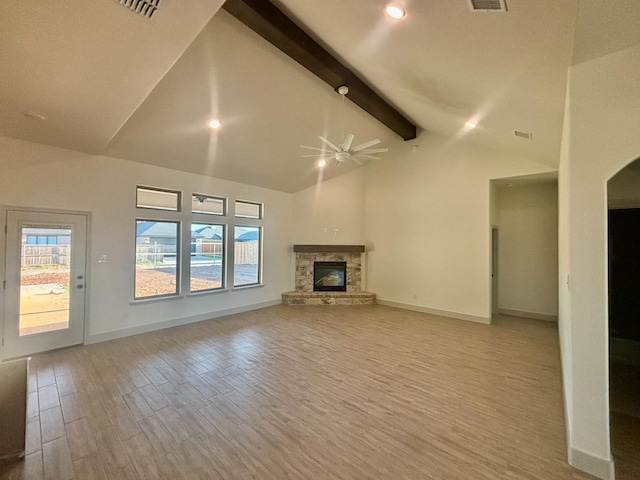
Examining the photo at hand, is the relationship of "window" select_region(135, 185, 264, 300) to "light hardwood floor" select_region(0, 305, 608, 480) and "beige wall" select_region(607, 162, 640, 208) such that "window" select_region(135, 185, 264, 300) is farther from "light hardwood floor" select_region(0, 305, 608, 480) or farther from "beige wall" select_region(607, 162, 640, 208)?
"beige wall" select_region(607, 162, 640, 208)

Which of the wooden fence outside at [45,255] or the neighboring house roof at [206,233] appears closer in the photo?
the wooden fence outside at [45,255]

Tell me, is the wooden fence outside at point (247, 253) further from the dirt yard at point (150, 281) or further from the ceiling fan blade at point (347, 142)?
the ceiling fan blade at point (347, 142)

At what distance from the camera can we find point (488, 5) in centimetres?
178

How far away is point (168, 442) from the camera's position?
2.26 meters

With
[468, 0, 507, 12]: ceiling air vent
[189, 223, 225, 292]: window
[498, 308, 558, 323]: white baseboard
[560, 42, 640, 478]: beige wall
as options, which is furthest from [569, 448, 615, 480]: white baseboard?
[189, 223, 225, 292]: window

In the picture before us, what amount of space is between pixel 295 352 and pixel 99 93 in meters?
3.95

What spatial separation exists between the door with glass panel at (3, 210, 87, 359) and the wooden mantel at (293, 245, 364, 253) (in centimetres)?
467

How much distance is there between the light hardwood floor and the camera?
2.04 meters

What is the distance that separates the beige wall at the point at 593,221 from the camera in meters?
1.89

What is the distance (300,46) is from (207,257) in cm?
461

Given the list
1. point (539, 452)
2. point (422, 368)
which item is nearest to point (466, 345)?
point (422, 368)

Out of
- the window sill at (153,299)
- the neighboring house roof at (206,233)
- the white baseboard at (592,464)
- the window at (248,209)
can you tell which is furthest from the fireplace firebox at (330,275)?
the white baseboard at (592,464)

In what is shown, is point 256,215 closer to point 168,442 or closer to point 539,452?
point 168,442

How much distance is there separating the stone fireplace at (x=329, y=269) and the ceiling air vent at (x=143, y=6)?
6.14 meters
